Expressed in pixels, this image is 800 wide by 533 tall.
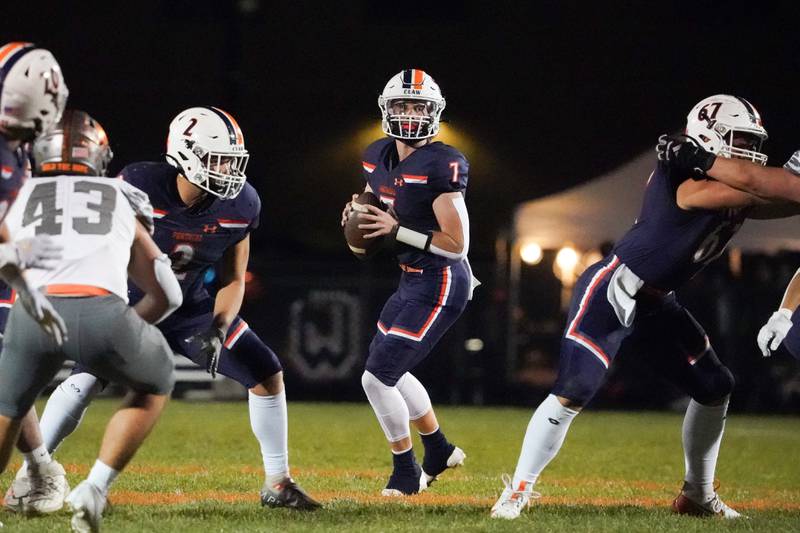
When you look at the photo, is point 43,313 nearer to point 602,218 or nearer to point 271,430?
point 271,430

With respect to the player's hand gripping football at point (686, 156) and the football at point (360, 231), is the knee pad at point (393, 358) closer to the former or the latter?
the football at point (360, 231)

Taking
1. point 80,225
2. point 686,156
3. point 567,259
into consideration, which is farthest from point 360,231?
point 567,259

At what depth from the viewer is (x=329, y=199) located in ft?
59.8

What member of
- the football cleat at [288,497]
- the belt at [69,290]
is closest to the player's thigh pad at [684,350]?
the football cleat at [288,497]

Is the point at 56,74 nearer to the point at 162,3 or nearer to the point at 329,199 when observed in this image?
the point at 329,199

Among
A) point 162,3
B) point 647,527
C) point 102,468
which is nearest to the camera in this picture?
point 102,468

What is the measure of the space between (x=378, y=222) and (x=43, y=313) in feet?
7.01

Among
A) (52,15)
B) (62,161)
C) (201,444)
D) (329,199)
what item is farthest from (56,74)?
(52,15)

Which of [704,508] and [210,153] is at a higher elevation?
[210,153]

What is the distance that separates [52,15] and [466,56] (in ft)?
21.9

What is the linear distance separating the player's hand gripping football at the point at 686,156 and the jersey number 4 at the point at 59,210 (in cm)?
216

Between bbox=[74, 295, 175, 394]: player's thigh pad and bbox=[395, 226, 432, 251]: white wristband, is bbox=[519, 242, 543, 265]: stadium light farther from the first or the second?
bbox=[74, 295, 175, 394]: player's thigh pad

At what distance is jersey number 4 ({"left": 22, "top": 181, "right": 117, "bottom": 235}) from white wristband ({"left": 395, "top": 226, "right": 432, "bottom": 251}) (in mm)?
1811

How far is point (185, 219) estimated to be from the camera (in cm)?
544
